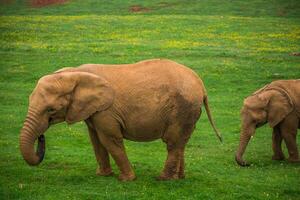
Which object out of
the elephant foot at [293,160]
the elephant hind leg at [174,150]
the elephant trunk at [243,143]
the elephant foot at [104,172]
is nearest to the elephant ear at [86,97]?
the elephant hind leg at [174,150]

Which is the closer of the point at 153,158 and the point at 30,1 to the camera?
the point at 153,158

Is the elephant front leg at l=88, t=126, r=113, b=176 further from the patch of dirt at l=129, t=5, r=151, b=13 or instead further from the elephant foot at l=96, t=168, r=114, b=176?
the patch of dirt at l=129, t=5, r=151, b=13

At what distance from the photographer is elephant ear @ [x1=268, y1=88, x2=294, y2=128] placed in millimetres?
18375

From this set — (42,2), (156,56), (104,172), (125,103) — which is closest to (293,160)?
(104,172)

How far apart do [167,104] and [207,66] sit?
1870 cm

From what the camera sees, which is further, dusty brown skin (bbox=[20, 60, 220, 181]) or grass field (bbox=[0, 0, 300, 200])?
grass field (bbox=[0, 0, 300, 200])

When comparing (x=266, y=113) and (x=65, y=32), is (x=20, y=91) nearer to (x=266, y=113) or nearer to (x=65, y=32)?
(x=266, y=113)

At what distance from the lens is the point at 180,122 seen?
50.1 feet

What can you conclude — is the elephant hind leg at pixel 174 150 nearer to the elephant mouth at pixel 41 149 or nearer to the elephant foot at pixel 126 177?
the elephant foot at pixel 126 177

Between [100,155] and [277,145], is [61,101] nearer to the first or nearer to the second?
[100,155]

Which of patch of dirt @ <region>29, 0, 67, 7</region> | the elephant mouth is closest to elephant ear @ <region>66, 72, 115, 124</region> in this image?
the elephant mouth

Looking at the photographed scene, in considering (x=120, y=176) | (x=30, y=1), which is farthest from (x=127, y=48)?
(x=30, y=1)

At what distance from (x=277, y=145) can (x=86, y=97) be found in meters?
6.65

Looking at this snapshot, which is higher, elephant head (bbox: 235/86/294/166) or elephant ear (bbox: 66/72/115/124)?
elephant ear (bbox: 66/72/115/124)
